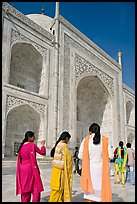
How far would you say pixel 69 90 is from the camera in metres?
11.6

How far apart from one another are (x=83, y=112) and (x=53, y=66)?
6.44 m

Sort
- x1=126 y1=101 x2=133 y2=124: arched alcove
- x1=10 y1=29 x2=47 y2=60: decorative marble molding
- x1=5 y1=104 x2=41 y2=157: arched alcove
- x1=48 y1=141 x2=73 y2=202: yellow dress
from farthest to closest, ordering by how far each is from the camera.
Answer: x1=126 y1=101 x2=133 y2=124: arched alcove
x1=5 y1=104 x2=41 y2=157: arched alcove
x1=10 y1=29 x2=47 y2=60: decorative marble molding
x1=48 y1=141 x2=73 y2=202: yellow dress

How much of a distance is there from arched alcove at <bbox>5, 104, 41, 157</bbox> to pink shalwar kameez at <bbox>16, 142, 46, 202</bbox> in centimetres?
713

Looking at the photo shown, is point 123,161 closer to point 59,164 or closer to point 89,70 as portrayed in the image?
point 59,164

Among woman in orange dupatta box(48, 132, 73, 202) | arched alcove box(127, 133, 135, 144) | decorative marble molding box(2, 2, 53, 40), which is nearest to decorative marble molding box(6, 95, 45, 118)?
decorative marble molding box(2, 2, 53, 40)

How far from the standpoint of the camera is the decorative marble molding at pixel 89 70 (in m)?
12.9

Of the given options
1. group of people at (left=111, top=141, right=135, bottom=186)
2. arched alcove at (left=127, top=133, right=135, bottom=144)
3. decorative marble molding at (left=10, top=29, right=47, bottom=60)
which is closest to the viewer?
group of people at (left=111, top=141, right=135, bottom=186)

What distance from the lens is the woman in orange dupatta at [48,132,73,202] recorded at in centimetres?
246

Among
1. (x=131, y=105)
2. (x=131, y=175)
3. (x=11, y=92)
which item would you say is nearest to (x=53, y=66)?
(x=11, y=92)

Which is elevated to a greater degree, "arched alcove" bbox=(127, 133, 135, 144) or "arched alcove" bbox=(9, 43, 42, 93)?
"arched alcove" bbox=(9, 43, 42, 93)

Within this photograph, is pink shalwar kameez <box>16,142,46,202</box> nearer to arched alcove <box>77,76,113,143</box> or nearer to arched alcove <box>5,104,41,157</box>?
arched alcove <box>5,104,41,157</box>

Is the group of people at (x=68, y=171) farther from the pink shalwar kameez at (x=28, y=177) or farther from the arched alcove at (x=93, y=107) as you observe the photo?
the arched alcove at (x=93, y=107)

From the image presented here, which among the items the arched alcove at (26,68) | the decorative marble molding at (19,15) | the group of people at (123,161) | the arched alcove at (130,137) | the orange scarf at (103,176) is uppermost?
the decorative marble molding at (19,15)

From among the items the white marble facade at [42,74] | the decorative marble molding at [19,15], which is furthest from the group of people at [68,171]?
the decorative marble molding at [19,15]
